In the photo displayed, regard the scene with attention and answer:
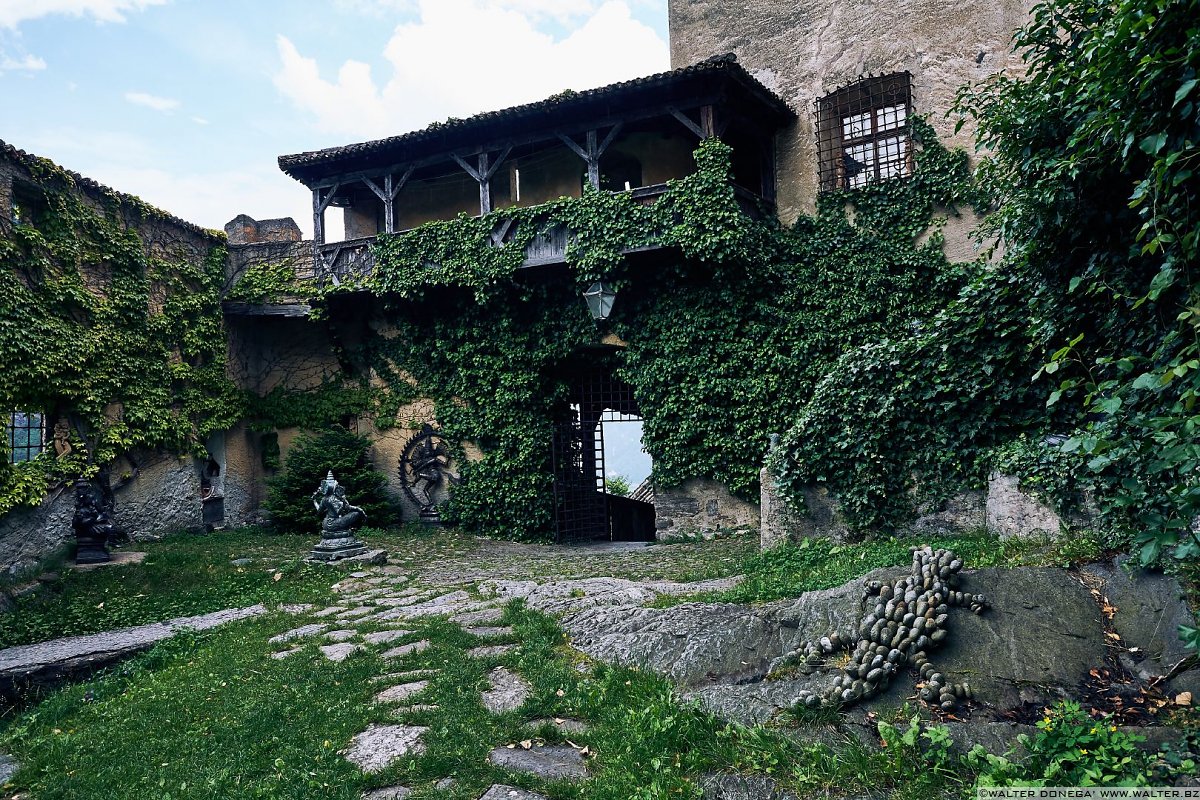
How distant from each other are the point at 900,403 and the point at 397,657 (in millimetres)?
5747

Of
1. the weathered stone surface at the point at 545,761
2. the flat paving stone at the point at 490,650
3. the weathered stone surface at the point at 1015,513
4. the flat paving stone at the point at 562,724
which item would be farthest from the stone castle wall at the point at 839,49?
the weathered stone surface at the point at 545,761

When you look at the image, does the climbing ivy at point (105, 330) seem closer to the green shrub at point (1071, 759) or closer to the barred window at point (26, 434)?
the barred window at point (26, 434)

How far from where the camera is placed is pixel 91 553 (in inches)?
405

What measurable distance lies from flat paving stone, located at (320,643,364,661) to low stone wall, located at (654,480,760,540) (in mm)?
6868

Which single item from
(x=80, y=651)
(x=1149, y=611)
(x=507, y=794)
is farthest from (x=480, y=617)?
(x=1149, y=611)

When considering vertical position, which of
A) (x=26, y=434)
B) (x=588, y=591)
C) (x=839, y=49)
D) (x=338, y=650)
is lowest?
(x=338, y=650)

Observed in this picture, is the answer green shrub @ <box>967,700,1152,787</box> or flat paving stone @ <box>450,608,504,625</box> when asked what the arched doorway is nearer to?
flat paving stone @ <box>450,608,504,625</box>

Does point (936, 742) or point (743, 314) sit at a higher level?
point (743, 314)

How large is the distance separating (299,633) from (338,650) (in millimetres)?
899

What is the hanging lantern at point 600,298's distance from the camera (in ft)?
38.4

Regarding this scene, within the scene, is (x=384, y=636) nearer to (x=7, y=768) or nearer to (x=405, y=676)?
(x=405, y=676)

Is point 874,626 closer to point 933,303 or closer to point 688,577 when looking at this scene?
point 688,577

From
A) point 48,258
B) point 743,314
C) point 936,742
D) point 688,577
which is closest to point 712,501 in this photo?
point 743,314

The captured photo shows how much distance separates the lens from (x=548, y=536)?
519 inches
